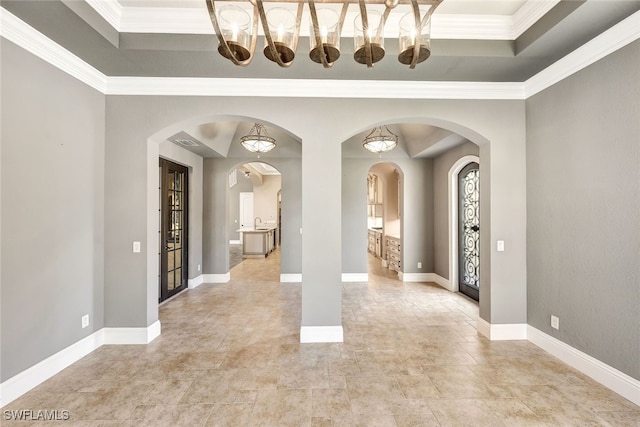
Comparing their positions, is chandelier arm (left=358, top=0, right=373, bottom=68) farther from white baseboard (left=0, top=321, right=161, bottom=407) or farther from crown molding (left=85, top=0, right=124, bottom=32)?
white baseboard (left=0, top=321, right=161, bottom=407)

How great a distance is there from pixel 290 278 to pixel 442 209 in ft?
11.3

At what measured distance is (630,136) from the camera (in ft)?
7.45

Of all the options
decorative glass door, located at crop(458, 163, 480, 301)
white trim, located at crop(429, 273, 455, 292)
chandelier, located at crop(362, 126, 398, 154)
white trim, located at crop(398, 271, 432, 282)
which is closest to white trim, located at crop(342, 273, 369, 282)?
white trim, located at crop(398, 271, 432, 282)

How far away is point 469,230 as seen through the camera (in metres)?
5.22

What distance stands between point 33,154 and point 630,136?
4886 mm

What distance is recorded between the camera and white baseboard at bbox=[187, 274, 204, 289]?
568 centimetres

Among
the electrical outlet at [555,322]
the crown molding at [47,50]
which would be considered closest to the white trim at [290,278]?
the electrical outlet at [555,322]

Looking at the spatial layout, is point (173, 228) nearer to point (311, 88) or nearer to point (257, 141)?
point (257, 141)

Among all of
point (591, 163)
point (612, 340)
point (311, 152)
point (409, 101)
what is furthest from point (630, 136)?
point (311, 152)

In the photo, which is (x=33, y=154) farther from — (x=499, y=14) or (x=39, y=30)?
(x=499, y=14)

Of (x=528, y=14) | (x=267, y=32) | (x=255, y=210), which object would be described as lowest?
(x=255, y=210)

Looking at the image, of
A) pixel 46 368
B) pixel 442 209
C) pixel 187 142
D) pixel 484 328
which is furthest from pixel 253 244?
pixel 484 328

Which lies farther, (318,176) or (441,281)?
(441,281)

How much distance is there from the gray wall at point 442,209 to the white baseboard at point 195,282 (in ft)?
16.3
